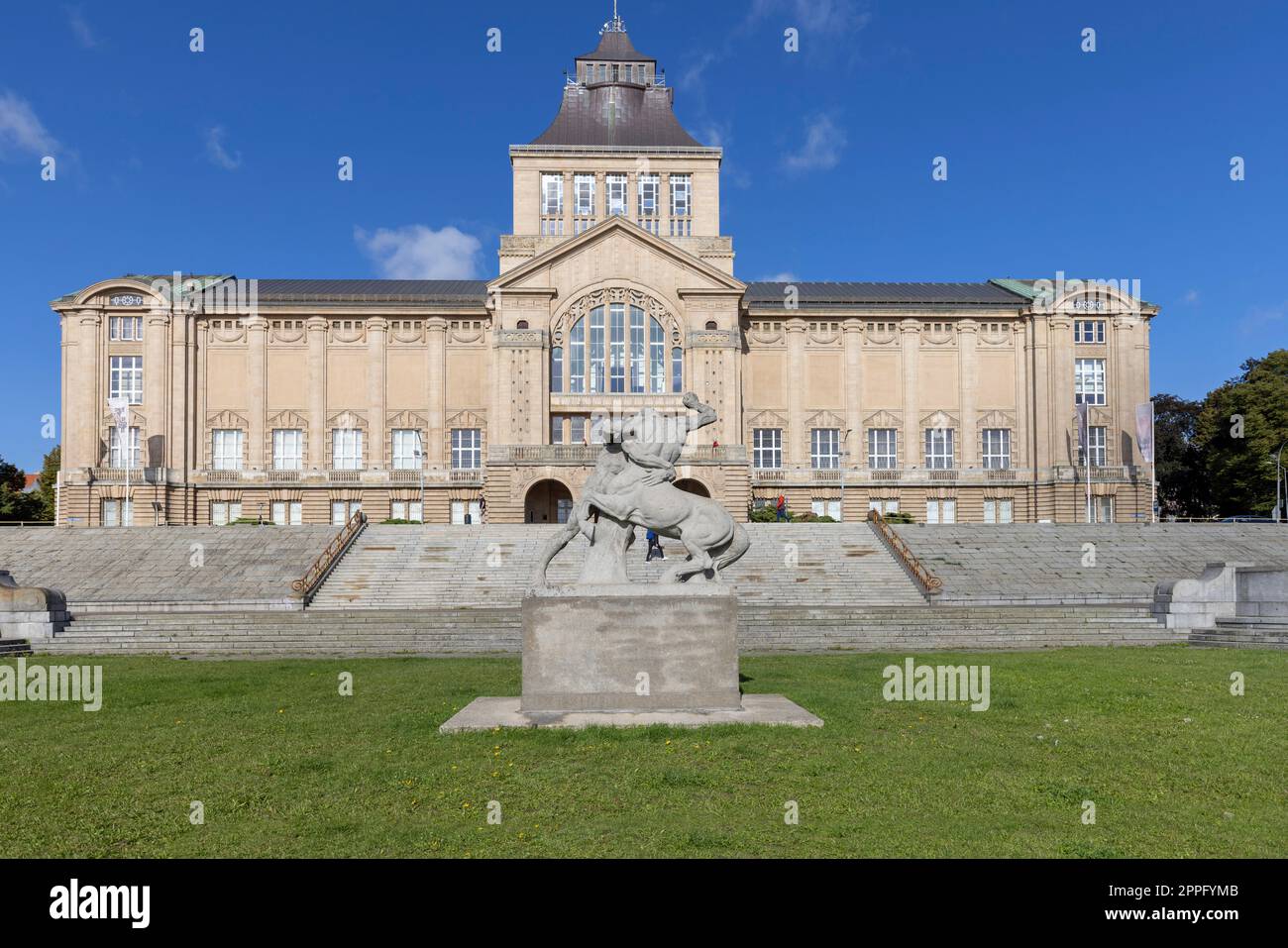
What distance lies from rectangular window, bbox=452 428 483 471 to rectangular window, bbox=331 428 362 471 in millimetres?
5979

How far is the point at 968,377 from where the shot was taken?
205 feet

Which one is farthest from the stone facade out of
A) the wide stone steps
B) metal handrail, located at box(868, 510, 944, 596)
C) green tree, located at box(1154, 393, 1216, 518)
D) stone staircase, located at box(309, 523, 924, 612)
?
the wide stone steps

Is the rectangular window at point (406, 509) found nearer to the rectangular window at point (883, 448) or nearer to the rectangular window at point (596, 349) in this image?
the rectangular window at point (596, 349)

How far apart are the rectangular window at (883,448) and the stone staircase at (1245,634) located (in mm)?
36192

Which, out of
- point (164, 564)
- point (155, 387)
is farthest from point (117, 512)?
point (164, 564)

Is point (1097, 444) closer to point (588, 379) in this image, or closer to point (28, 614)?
point (588, 379)

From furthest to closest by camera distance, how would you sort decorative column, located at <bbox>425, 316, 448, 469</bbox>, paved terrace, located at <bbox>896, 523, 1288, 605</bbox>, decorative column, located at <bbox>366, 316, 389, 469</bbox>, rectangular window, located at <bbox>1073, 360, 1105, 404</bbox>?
rectangular window, located at <bbox>1073, 360, 1105, 404</bbox> < decorative column, located at <bbox>425, 316, 448, 469</bbox> < decorative column, located at <bbox>366, 316, 389, 469</bbox> < paved terrace, located at <bbox>896, 523, 1288, 605</bbox>

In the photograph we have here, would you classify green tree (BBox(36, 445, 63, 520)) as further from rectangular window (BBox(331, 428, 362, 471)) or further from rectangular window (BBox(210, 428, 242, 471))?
rectangular window (BBox(331, 428, 362, 471))

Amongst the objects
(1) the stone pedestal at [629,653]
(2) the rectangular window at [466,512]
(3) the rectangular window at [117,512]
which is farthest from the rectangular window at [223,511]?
(1) the stone pedestal at [629,653]

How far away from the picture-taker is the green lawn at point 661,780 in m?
7.38

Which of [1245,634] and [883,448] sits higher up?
[883,448]

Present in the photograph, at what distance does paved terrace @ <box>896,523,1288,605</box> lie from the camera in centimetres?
Result: 3266

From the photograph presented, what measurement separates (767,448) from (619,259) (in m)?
15.2
